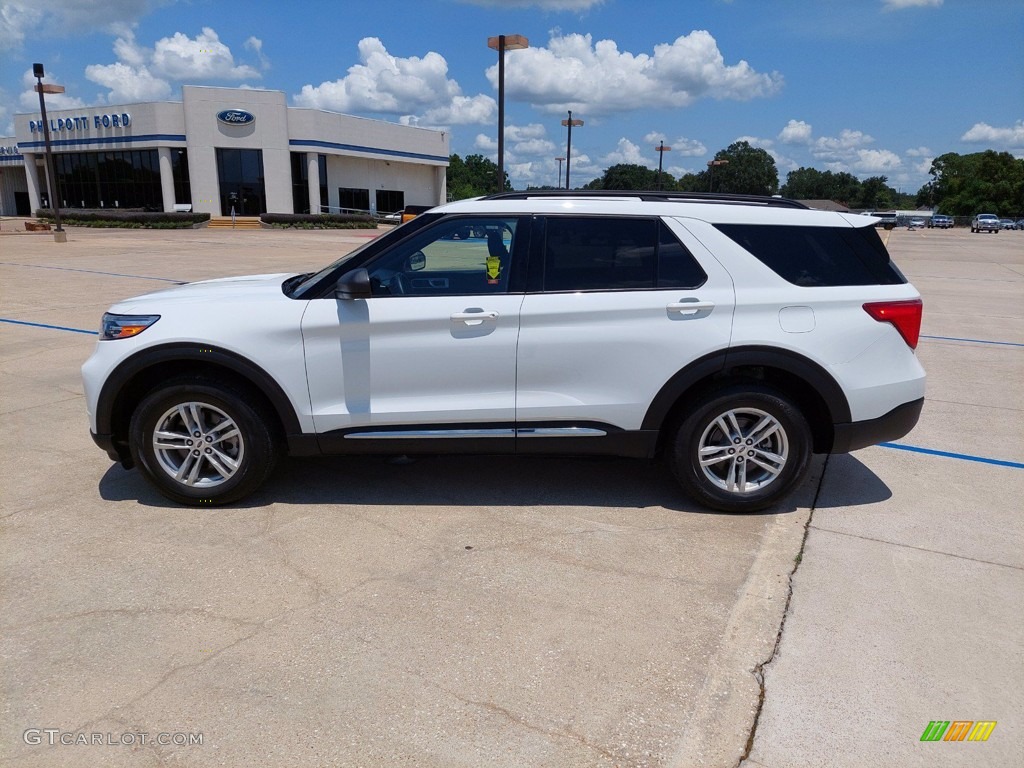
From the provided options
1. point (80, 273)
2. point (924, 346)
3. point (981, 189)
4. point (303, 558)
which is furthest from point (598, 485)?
point (981, 189)

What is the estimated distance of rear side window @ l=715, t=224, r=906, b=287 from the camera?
4.32 metres

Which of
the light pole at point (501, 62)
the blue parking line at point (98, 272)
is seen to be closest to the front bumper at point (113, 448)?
the blue parking line at point (98, 272)

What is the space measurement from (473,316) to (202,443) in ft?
5.66

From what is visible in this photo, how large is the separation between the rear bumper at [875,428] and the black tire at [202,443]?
327cm

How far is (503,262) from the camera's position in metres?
4.34

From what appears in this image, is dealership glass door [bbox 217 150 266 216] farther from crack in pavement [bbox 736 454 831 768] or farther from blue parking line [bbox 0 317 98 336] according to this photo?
crack in pavement [bbox 736 454 831 768]

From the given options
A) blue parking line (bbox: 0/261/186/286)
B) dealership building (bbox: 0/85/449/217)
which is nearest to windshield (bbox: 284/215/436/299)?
blue parking line (bbox: 0/261/186/286)

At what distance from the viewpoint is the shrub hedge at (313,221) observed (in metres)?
47.0

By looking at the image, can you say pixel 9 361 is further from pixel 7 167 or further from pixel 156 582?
pixel 7 167

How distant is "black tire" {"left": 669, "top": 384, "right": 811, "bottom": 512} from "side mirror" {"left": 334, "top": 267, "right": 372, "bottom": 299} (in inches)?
76.1

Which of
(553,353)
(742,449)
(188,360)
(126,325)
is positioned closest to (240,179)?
(126,325)

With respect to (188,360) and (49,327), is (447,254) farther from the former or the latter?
(49,327)

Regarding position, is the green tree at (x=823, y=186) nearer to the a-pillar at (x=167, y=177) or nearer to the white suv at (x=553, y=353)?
the a-pillar at (x=167, y=177)

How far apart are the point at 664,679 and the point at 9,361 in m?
7.97
